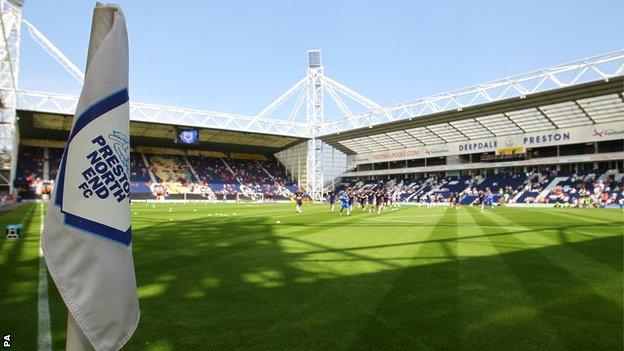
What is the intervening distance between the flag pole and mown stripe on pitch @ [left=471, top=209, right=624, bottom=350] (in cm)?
439

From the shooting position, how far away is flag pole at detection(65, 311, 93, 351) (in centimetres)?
199

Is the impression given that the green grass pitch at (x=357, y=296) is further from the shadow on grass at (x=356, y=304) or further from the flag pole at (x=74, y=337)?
the flag pole at (x=74, y=337)

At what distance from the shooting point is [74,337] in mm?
2002

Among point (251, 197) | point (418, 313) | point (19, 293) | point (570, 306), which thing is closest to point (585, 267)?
point (570, 306)

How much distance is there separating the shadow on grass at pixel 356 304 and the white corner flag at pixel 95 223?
2.25 meters

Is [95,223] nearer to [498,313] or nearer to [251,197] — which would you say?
[498,313]

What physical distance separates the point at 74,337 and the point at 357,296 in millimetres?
4565

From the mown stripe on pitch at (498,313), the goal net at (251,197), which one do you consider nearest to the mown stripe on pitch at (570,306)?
the mown stripe on pitch at (498,313)

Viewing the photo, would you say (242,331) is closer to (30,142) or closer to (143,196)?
(143,196)

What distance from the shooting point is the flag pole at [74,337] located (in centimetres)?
199

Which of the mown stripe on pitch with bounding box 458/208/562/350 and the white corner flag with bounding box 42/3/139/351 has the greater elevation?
the white corner flag with bounding box 42/3/139/351

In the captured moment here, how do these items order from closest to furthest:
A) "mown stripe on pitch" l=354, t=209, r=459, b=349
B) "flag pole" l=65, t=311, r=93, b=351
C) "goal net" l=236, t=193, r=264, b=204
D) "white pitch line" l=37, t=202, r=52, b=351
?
"flag pole" l=65, t=311, r=93, b=351, "white pitch line" l=37, t=202, r=52, b=351, "mown stripe on pitch" l=354, t=209, r=459, b=349, "goal net" l=236, t=193, r=264, b=204

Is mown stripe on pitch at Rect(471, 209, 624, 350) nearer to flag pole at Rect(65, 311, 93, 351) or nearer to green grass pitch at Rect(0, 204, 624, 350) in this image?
green grass pitch at Rect(0, 204, 624, 350)

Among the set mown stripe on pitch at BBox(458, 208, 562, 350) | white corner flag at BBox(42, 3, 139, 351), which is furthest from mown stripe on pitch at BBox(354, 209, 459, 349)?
white corner flag at BBox(42, 3, 139, 351)
